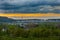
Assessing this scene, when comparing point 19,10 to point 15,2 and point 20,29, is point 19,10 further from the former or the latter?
point 20,29

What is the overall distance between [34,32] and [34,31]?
0.04 ft

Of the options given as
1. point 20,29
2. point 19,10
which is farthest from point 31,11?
point 20,29

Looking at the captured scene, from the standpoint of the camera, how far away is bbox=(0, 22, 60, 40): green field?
162 centimetres

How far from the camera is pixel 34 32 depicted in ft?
5.33

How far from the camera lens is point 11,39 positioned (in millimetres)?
1621

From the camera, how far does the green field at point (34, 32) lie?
162cm

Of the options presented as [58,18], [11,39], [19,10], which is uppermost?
[19,10]

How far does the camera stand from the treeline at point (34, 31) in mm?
1621

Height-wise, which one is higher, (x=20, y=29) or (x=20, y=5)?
(x=20, y=5)

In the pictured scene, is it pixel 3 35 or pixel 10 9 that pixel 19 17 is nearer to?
pixel 10 9

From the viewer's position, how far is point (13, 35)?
163 centimetres

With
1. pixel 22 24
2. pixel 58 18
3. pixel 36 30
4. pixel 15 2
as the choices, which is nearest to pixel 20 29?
pixel 22 24

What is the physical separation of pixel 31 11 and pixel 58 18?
310 millimetres

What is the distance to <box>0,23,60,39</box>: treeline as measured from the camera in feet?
5.32
